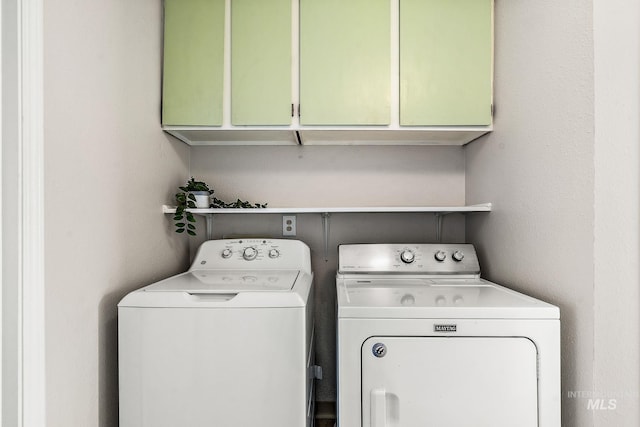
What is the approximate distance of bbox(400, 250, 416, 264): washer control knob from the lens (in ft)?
6.06

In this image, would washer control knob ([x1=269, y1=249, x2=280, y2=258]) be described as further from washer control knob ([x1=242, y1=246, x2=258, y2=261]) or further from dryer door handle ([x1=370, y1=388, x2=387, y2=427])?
dryer door handle ([x1=370, y1=388, x2=387, y2=427])

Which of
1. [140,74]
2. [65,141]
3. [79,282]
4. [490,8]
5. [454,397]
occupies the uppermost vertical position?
[490,8]

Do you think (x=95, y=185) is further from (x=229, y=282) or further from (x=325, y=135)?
(x=325, y=135)

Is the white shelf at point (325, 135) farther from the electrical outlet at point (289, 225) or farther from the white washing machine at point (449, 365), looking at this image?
the white washing machine at point (449, 365)

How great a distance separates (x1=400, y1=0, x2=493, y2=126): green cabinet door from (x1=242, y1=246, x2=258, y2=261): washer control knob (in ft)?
3.54

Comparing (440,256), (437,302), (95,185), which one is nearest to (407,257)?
(440,256)

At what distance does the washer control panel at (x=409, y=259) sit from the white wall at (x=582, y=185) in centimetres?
34

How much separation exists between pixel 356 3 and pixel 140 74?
1.03 meters

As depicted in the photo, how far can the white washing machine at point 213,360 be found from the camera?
1191mm

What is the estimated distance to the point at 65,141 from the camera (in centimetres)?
110

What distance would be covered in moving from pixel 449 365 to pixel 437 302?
0.21m

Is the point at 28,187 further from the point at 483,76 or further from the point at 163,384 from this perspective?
the point at 483,76

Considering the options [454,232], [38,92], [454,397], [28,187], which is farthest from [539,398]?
[38,92]

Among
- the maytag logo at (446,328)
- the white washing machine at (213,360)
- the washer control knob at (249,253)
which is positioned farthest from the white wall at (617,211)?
the washer control knob at (249,253)
